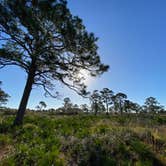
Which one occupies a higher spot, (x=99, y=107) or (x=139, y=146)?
(x=99, y=107)

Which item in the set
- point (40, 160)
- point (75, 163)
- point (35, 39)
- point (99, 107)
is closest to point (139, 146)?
point (75, 163)

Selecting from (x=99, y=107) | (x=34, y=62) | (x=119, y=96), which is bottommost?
(x=34, y=62)

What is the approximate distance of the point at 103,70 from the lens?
547 inches

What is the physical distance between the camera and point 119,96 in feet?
227

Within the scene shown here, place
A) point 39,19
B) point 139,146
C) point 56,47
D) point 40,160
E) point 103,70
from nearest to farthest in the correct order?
point 40,160, point 139,146, point 39,19, point 56,47, point 103,70

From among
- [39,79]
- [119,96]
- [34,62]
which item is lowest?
[39,79]

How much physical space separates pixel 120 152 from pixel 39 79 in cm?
969

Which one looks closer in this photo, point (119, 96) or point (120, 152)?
point (120, 152)

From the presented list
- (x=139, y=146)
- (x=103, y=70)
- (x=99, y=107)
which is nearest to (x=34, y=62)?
(x=103, y=70)

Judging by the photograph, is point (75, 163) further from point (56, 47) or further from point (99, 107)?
point (99, 107)

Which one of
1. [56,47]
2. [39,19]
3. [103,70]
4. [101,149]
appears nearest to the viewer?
[101,149]

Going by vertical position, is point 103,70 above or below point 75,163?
above

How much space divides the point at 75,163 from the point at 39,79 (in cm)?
987

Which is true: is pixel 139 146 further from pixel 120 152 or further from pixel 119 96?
pixel 119 96
